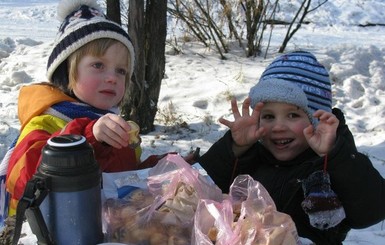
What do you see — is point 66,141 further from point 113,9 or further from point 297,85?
point 113,9

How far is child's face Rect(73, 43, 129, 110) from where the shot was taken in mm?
1924

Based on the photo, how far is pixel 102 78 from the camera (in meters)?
1.92

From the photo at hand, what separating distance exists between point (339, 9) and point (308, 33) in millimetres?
1995

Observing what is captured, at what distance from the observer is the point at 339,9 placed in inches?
414

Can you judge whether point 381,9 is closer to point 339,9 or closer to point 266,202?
point 339,9

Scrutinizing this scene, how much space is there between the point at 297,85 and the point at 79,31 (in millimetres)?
867

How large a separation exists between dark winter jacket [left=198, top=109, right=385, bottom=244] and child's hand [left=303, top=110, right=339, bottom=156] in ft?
0.10

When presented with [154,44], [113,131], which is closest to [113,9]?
[154,44]

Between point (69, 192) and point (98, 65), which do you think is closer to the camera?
point (69, 192)

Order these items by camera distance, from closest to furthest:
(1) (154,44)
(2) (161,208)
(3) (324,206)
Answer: (2) (161,208) → (3) (324,206) → (1) (154,44)

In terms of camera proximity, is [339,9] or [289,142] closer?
[289,142]

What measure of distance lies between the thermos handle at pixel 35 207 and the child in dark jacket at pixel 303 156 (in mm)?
889

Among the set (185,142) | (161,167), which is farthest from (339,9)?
(161,167)

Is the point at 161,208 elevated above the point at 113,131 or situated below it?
below
